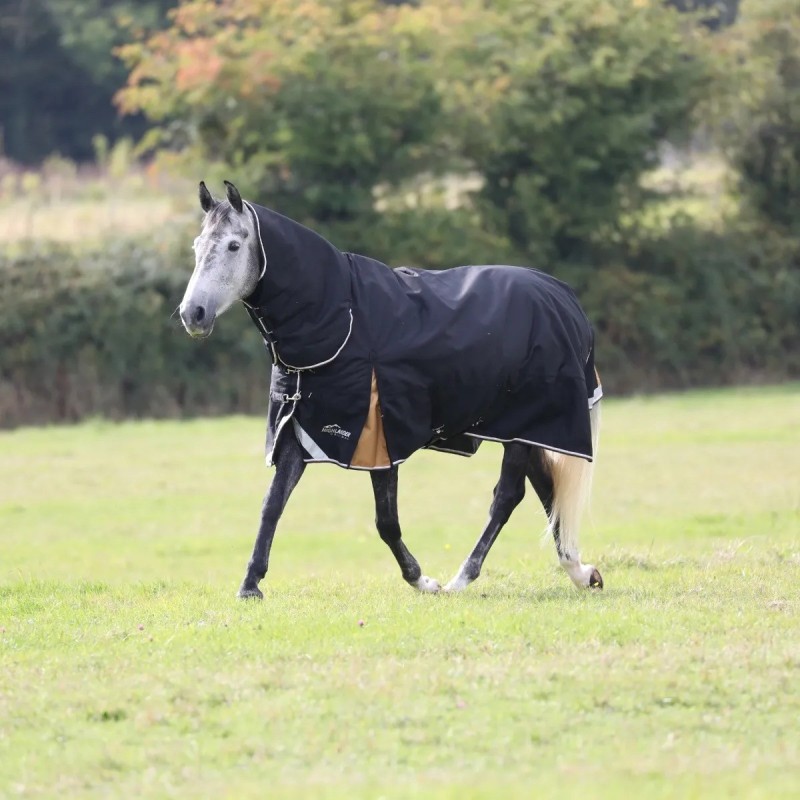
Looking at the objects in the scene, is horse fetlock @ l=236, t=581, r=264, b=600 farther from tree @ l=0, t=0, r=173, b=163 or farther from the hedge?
tree @ l=0, t=0, r=173, b=163

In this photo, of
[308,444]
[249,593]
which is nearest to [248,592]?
[249,593]

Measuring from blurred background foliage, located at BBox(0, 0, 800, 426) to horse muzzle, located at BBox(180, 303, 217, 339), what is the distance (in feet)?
55.4

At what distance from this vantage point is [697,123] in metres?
27.9

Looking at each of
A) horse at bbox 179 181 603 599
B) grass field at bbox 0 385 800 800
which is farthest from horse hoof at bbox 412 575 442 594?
grass field at bbox 0 385 800 800

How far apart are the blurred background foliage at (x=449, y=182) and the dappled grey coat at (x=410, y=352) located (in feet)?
53.2

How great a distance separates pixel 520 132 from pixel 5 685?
71.4 feet

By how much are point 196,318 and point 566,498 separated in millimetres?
2465

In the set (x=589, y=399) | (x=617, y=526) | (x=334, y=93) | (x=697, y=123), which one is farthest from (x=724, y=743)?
(x=697, y=123)

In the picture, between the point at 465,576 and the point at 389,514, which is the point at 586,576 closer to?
the point at 465,576

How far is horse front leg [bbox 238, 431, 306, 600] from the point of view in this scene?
7723 mm

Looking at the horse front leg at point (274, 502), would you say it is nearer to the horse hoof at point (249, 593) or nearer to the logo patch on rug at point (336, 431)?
the horse hoof at point (249, 593)

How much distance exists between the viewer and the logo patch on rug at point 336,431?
7.63 m

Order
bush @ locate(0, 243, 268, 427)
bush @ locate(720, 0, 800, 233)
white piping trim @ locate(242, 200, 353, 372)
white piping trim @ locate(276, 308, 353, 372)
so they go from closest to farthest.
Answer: white piping trim @ locate(242, 200, 353, 372)
white piping trim @ locate(276, 308, 353, 372)
bush @ locate(0, 243, 268, 427)
bush @ locate(720, 0, 800, 233)

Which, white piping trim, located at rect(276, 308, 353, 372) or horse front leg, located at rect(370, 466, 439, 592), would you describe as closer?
white piping trim, located at rect(276, 308, 353, 372)
